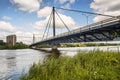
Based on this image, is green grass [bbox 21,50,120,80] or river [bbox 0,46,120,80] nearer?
green grass [bbox 21,50,120,80]

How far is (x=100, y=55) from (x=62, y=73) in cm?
615

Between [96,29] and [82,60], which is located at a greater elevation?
[96,29]

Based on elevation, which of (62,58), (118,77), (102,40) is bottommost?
(118,77)

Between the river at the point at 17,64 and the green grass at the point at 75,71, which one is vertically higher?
the green grass at the point at 75,71

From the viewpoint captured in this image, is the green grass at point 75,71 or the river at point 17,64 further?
the river at point 17,64

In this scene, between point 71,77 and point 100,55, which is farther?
point 100,55

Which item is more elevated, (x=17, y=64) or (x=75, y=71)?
(x=75, y=71)

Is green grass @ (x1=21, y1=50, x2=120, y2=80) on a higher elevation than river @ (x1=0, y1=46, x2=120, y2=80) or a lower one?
higher

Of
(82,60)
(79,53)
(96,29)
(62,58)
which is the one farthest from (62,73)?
(96,29)

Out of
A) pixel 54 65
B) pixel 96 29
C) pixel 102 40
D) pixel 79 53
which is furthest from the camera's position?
pixel 102 40

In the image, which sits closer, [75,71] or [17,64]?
[75,71]

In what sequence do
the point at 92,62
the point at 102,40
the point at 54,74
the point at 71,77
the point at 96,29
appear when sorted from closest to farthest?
the point at 71,77 < the point at 54,74 < the point at 92,62 < the point at 96,29 < the point at 102,40

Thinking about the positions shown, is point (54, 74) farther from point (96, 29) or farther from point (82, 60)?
point (96, 29)

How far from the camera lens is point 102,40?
36844 millimetres
